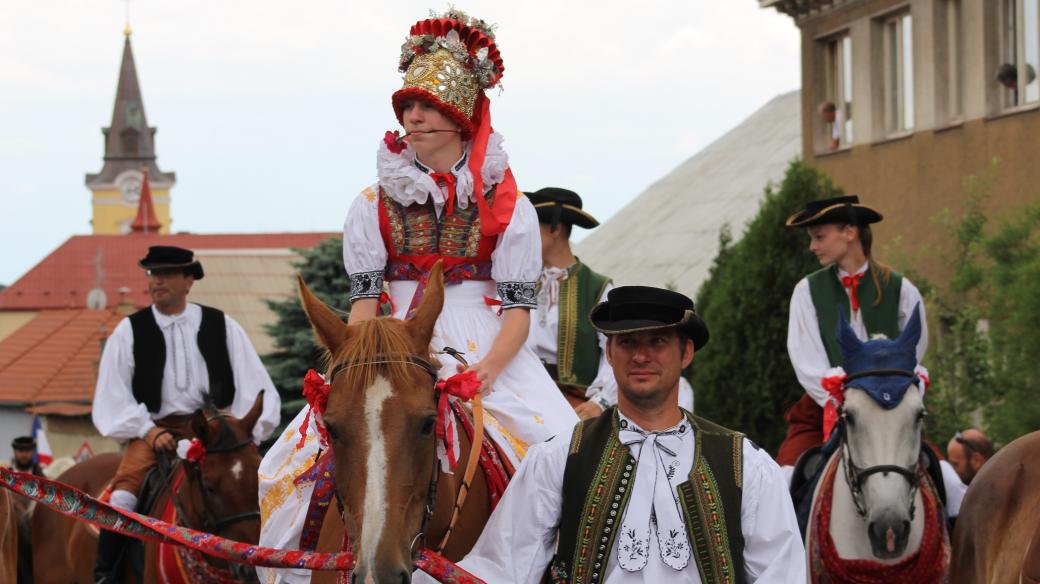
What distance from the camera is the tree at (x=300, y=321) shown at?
2922 cm

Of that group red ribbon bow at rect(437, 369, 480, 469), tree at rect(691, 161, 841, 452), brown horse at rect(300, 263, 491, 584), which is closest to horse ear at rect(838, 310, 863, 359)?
red ribbon bow at rect(437, 369, 480, 469)

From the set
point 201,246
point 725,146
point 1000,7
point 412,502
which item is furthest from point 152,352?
point 201,246

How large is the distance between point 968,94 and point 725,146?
17.8 metres

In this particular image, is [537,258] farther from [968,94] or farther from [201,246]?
[201,246]

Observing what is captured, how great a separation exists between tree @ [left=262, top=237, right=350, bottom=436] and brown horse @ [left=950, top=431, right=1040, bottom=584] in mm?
21356

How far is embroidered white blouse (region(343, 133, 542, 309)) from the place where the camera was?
6.43 metres

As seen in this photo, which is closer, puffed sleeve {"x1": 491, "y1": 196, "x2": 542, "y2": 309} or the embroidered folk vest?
puffed sleeve {"x1": 491, "y1": 196, "x2": 542, "y2": 309}

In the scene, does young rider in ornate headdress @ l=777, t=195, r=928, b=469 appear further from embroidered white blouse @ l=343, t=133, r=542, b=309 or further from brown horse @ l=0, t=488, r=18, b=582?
brown horse @ l=0, t=488, r=18, b=582

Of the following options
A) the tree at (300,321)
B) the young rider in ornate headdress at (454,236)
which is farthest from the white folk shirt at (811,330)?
the tree at (300,321)

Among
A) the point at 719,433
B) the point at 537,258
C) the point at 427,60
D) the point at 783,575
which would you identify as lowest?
the point at 783,575

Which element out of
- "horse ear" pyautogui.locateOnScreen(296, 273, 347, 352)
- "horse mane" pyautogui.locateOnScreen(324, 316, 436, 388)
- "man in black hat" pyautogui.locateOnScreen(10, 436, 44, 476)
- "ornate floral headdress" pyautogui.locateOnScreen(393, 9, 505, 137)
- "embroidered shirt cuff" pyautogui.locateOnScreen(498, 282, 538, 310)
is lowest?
"man in black hat" pyautogui.locateOnScreen(10, 436, 44, 476)

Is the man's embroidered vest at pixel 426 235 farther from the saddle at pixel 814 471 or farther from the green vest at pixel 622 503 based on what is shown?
Answer: the saddle at pixel 814 471

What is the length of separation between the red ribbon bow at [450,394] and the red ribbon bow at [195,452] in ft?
14.5

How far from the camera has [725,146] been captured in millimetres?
40562
